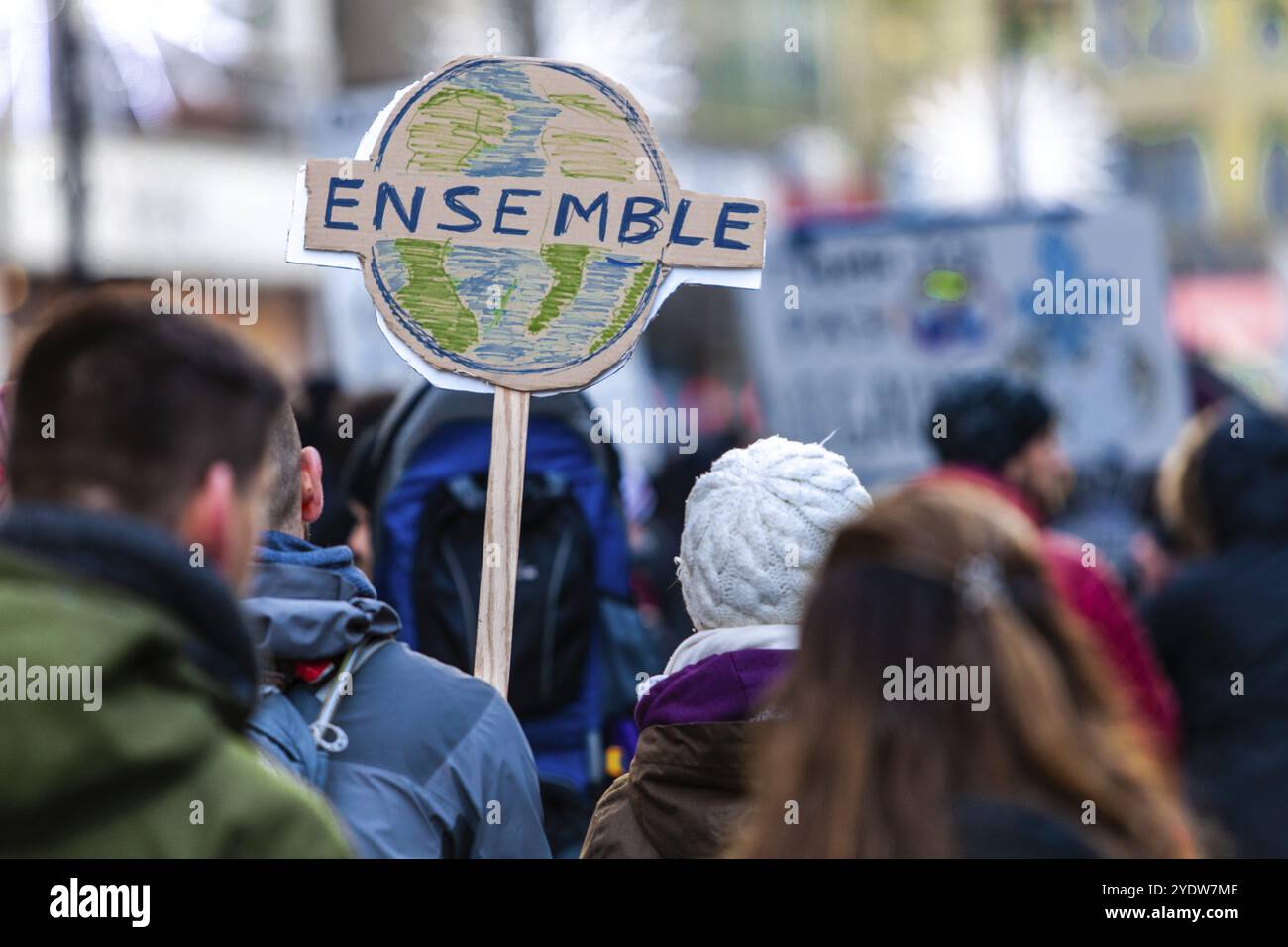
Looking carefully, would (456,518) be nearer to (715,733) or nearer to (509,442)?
(509,442)

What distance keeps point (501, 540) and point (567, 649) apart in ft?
4.31

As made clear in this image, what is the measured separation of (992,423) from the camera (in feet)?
15.3

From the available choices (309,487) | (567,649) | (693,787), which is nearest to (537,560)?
(567,649)

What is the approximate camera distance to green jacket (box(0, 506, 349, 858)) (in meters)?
1.48

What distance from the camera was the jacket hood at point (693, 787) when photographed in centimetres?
240

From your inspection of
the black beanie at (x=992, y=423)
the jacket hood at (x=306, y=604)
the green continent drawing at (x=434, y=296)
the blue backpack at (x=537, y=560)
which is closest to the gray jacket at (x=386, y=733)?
the jacket hood at (x=306, y=604)

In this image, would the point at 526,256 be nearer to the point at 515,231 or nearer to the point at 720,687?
the point at 515,231

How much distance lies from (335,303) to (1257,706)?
327 inches

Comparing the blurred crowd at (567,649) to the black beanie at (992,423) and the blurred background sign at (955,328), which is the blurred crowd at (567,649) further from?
the blurred background sign at (955,328)

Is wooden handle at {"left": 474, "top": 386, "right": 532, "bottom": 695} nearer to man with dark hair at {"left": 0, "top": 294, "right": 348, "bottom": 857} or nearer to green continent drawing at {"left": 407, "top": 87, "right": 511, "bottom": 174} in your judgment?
green continent drawing at {"left": 407, "top": 87, "right": 511, "bottom": 174}

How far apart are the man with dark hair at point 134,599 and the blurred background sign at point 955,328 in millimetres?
6706

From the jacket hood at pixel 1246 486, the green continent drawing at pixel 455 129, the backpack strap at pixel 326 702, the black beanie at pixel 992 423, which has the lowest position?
the backpack strap at pixel 326 702

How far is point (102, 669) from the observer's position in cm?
150

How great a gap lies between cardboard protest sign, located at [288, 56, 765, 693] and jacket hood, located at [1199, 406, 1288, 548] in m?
1.18
